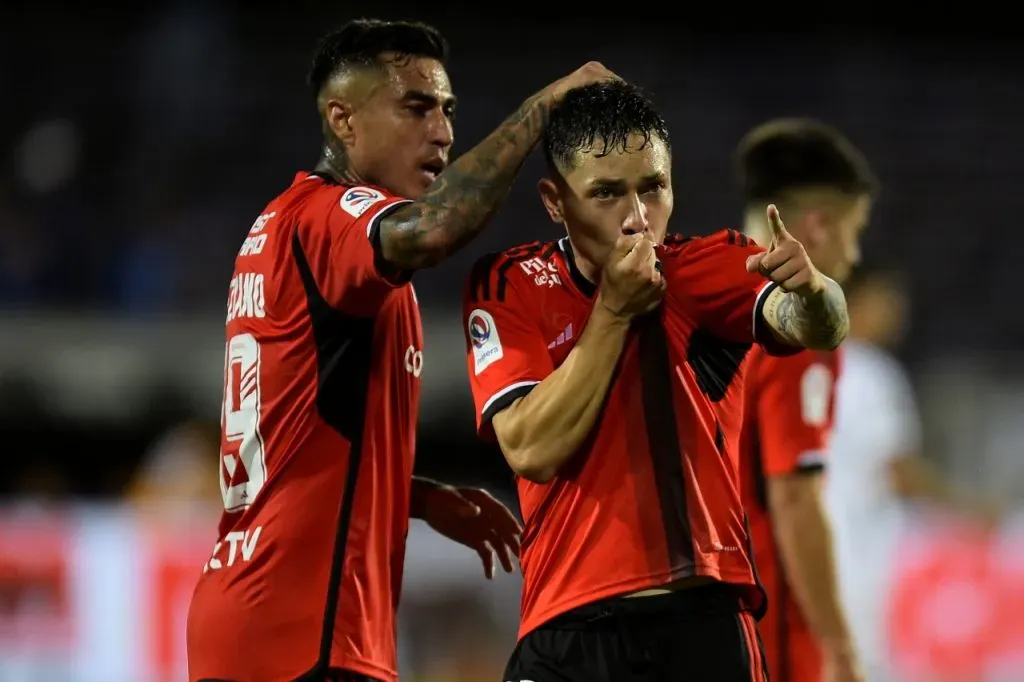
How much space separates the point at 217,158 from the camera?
14.1 meters

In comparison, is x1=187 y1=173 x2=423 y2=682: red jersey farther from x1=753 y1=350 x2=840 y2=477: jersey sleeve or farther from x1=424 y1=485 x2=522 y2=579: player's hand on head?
x1=753 y1=350 x2=840 y2=477: jersey sleeve

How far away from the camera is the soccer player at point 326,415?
324 centimetres

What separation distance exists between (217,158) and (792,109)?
623cm

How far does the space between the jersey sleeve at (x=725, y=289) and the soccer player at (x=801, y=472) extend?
1.16 meters

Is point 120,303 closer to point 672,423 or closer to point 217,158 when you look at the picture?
point 217,158

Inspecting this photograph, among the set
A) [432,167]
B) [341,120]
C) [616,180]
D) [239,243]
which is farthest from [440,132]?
[239,243]

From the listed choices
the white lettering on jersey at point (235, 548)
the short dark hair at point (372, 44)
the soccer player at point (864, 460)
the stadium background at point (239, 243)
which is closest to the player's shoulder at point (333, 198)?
the short dark hair at point (372, 44)

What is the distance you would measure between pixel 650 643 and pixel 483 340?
73cm

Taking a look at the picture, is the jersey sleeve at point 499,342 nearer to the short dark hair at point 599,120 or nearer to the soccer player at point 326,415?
the soccer player at point 326,415

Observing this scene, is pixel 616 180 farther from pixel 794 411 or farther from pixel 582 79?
pixel 794 411

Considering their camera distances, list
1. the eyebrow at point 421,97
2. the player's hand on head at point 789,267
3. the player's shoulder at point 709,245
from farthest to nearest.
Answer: the eyebrow at point 421,97 < the player's shoulder at point 709,245 < the player's hand on head at point 789,267

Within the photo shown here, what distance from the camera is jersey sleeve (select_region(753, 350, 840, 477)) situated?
4180mm

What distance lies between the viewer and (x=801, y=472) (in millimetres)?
4164

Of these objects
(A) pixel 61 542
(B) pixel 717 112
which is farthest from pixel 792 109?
(A) pixel 61 542
